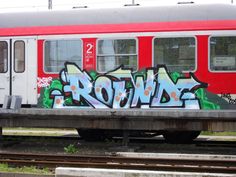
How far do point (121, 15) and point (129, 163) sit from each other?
4165mm

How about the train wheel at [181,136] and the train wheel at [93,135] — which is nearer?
the train wheel at [181,136]

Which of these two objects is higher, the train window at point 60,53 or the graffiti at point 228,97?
the train window at point 60,53

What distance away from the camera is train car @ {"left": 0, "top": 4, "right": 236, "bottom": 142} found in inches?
471

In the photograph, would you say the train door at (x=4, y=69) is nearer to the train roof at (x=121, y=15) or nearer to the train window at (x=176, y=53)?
the train roof at (x=121, y=15)

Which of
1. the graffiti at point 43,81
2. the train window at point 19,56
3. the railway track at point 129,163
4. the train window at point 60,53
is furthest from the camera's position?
the train window at point 19,56

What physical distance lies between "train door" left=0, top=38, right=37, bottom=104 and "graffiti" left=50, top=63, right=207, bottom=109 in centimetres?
66

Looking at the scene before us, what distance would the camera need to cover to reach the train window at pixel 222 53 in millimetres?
11891

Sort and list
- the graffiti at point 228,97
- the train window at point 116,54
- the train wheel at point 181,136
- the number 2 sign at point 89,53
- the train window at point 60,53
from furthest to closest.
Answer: the train wheel at point 181,136 < the train window at point 60,53 < the number 2 sign at point 89,53 < the train window at point 116,54 < the graffiti at point 228,97

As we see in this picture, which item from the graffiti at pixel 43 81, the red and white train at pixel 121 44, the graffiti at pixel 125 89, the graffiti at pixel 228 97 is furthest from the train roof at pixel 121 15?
the graffiti at pixel 228 97

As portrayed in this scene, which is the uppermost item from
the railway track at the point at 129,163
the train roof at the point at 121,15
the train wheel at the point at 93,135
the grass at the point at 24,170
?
the train roof at the point at 121,15

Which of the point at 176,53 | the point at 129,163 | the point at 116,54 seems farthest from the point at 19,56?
the point at 129,163

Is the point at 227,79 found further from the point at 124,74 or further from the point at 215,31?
the point at 124,74

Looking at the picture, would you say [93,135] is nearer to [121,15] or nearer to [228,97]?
[121,15]

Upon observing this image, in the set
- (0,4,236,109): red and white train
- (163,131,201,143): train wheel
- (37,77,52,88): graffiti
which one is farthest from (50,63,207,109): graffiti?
(163,131,201,143): train wheel
